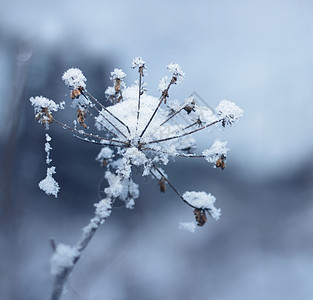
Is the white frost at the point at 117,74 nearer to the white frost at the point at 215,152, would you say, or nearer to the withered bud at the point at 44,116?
the withered bud at the point at 44,116

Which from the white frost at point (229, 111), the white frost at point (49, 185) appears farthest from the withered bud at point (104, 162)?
the white frost at point (229, 111)

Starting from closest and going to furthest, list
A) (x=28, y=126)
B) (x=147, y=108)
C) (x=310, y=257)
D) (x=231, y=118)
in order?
(x=231, y=118)
(x=147, y=108)
(x=28, y=126)
(x=310, y=257)

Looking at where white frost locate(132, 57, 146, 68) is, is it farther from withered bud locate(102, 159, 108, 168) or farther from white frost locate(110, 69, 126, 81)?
withered bud locate(102, 159, 108, 168)

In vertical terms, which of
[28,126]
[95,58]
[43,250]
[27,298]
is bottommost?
[27,298]

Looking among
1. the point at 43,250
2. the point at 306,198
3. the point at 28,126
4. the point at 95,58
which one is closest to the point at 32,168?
the point at 28,126

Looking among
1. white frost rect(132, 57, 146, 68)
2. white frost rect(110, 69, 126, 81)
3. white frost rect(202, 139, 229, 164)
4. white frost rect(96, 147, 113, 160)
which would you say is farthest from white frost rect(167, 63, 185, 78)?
white frost rect(96, 147, 113, 160)

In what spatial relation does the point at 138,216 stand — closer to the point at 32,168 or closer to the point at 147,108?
the point at 32,168

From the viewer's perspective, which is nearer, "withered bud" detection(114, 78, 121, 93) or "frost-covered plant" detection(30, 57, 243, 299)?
"frost-covered plant" detection(30, 57, 243, 299)
